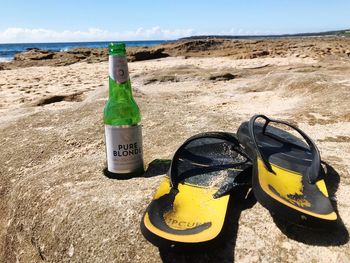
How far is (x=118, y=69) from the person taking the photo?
1.49 metres

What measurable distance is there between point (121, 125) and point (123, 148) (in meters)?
0.09

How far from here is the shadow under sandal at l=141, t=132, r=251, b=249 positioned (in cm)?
103

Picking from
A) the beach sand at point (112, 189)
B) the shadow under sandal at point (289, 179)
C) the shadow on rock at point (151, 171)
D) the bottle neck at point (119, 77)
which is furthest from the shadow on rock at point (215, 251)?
the bottle neck at point (119, 77)

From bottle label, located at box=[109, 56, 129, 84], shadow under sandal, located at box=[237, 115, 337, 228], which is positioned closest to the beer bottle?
bottle label, located at box=[109, 56, 129, 84]

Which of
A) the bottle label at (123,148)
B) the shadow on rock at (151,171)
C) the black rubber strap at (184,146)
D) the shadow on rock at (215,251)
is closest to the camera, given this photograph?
the shadow on rock at (215,251)

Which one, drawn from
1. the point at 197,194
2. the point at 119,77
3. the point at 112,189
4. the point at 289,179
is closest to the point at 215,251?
the point at 197,194

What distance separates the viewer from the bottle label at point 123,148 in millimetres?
1465

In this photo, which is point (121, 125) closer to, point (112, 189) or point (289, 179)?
point (112, 189)

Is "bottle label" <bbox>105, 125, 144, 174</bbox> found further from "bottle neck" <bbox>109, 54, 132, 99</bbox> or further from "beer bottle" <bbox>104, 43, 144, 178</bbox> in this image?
Answer: "bottle neck" <bbox>109, 54, 132, 99</bbox>

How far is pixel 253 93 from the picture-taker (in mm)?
4387

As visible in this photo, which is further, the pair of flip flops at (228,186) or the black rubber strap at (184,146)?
the black rubber strap at (184,146)

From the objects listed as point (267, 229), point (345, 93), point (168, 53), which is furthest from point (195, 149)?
point (168, 53)

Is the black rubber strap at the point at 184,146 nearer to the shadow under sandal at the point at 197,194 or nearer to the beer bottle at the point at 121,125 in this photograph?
the shadow under sandal at the point at 197,194

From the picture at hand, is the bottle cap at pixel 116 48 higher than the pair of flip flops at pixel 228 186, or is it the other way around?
the bottle cap at pixel 116 48
